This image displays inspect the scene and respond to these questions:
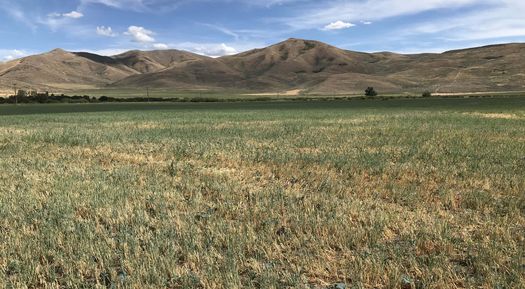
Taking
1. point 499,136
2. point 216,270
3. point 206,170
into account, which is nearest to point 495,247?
point 216,270

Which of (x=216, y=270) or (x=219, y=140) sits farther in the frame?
(x=219, y=140)

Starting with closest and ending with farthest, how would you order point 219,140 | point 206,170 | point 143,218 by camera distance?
1. point 143,218
2. point 206,170
3. point 219,140

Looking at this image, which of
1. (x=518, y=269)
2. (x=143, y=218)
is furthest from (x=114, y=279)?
(x=518, y=269)

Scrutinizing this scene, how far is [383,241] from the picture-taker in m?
7.29

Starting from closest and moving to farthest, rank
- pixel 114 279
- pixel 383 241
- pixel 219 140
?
pixel 114 279 → pixel 383 241 → pixel 219 140

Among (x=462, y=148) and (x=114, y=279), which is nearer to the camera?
(x=114, y=279)

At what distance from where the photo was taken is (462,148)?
18734 millimetres

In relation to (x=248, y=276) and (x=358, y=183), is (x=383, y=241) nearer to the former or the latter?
(x=248, y=276)

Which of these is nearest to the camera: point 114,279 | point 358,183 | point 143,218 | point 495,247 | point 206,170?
point 114,279

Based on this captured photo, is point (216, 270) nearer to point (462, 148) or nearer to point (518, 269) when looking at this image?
point (518, 269)

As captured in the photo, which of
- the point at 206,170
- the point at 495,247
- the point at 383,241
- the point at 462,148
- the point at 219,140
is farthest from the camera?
the point at 219,140

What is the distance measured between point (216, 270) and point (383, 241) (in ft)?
9.32

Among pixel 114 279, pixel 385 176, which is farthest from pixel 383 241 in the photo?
pixel 385 176

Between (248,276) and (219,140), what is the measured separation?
17277 mm
